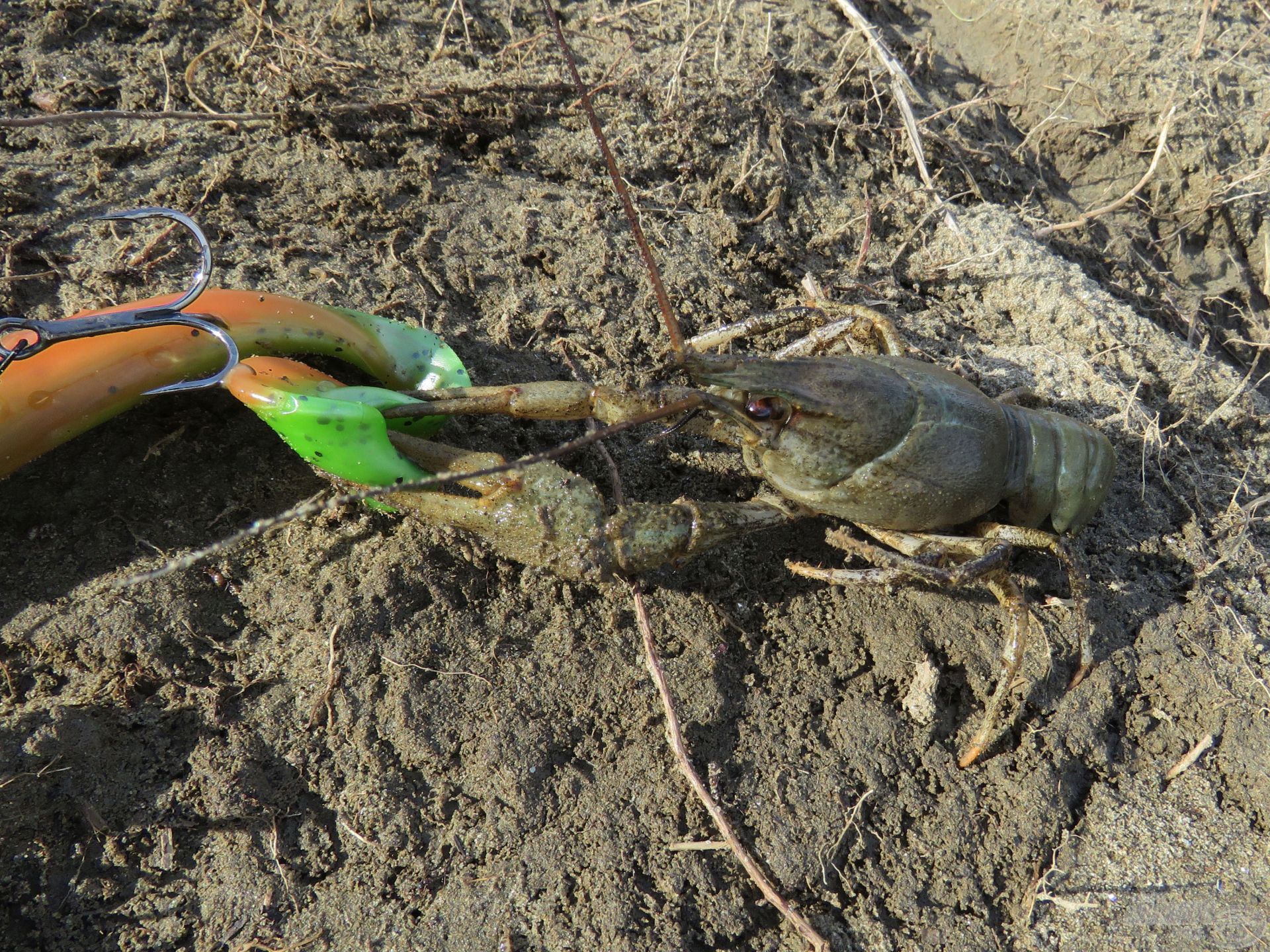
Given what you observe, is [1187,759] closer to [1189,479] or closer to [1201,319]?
[1189,479]

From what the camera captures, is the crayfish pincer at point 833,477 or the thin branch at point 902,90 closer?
the crayfish pincer at point 833,477

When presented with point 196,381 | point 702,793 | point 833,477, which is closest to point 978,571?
point 833,477

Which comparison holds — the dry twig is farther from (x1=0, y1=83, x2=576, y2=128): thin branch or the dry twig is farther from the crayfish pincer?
(x1=0, y1=83, x2=576, y2=128): thin branch

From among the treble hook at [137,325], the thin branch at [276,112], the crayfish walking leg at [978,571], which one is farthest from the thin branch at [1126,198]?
the treble hook at [137,325]

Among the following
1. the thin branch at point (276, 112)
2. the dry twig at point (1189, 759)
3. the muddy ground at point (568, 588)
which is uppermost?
the thin branch at point (276, 112)

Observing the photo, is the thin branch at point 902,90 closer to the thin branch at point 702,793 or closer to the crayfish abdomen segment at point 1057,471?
the crayfish abdomen segment at point 1057,471

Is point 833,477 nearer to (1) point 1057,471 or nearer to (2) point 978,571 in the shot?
(2) point 978,571
